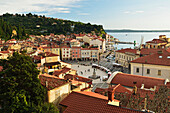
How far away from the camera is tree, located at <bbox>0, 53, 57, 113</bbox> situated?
11.3 metres

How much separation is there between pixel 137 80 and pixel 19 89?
1376 centimetres

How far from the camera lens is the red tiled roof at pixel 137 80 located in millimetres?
18438

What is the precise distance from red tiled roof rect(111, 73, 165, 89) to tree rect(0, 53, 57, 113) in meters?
10.6

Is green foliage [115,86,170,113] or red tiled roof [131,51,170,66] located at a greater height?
red tiled roof [131,51,170,66]

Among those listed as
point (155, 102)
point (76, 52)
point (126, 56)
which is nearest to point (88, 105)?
point (155, 102)

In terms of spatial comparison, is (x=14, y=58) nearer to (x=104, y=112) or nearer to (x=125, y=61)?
(x=104, y=112)

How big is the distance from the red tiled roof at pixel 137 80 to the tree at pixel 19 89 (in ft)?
34.9

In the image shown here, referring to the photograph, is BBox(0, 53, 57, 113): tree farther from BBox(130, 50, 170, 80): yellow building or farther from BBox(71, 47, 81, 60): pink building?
BBox(71, 47, 81, 60): pink building

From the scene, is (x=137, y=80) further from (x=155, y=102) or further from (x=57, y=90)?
(x=57, y=90)

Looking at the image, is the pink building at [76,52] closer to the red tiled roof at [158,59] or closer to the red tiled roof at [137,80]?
the red tiled roof at [158,59]

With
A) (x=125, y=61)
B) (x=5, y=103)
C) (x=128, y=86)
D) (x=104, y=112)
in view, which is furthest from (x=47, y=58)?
(x=104, y=112)

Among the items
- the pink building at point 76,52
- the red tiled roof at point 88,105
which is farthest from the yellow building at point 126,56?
the red tiled roof at point 88,105

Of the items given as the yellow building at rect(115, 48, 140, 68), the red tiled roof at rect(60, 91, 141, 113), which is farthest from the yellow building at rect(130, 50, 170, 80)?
the yellow building at rect(115, 48, 140, 68)

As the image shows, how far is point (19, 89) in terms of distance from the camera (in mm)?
12695
